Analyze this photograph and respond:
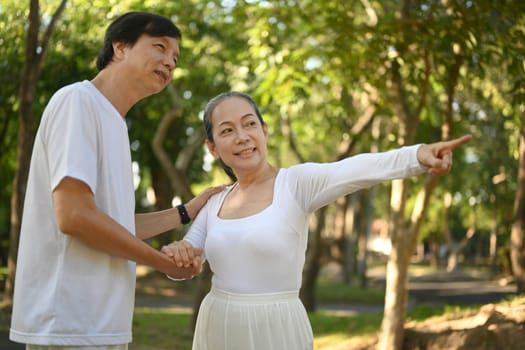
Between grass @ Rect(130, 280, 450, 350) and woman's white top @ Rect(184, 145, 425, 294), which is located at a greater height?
woman's white top @ Rect(184, 145, 425, 294)

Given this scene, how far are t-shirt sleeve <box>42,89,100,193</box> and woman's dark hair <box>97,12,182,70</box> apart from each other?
0.32m

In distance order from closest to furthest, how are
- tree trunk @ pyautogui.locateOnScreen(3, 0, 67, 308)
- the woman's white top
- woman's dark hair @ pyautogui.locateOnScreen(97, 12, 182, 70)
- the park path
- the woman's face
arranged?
woman's dark hair @ pyautogui.locateOnScreen(97, 12, 182, 70) < the woman's white top < the woman's face < tree trunk @ pyautogui.locateOnScreen(3, 0, 67, 308) < the park path

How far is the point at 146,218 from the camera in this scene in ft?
10.3

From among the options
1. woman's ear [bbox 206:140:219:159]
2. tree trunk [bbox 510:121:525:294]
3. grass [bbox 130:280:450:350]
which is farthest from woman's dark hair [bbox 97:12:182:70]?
tree trunk [bbox 510:121:525:294]

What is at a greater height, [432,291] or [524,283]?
[524,283]

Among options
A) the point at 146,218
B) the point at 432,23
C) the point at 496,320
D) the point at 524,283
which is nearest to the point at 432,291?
the point at 524,283

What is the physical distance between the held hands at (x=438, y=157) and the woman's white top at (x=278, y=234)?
0.25m

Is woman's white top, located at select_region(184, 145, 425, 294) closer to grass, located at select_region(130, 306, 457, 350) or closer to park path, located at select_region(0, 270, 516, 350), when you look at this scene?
grass, located at select_region(130, 306, 457, 350)

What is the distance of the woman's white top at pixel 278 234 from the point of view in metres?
2.76

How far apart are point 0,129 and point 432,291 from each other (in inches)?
600

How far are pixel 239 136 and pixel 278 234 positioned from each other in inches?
17.1

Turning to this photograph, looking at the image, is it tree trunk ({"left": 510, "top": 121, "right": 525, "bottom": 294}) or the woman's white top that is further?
tree trunk ({"left": 510, "top": 121, "right": 525, "bottom": 294})

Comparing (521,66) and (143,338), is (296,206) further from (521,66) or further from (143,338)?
→ (143,338)

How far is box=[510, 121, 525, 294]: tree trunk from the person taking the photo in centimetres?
1059
